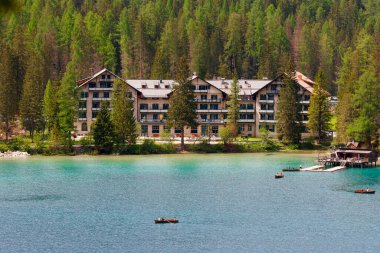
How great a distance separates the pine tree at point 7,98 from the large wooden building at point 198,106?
1192 cm

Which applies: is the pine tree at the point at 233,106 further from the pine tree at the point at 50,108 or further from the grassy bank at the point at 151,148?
the pine tree at the point at 50,108

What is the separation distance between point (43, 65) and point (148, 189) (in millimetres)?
72841

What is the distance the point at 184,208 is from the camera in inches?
2532

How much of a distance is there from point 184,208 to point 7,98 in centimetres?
6469

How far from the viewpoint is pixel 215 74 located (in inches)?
6604

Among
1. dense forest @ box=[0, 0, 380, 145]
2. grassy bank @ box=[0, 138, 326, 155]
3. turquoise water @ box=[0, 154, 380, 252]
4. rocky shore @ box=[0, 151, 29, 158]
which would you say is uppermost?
dense forest @ box=[0, 0, 380, 145]

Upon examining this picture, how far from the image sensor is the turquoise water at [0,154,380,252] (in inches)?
2003

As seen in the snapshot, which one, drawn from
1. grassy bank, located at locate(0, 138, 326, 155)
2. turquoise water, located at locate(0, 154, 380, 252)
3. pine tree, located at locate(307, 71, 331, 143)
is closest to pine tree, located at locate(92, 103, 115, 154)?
grassy bank, located at locate(0, 138, 326, 155)

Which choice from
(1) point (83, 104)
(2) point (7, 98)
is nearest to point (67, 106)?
(2) point (7, 98)

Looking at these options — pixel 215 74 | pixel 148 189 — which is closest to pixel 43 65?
pixel 215 74

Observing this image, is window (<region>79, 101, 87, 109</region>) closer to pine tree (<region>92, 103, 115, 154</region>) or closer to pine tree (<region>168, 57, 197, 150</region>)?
pine tree (<region>92, 103, 115, 154</region>)

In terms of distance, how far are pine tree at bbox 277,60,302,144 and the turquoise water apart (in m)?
16.6

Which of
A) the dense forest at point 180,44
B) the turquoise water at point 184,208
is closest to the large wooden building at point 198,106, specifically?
the dense forest at point 180,44

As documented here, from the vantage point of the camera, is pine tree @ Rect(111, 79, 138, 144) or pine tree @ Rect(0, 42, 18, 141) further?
pine tree @ Rect(0, 42, 18, 141)
